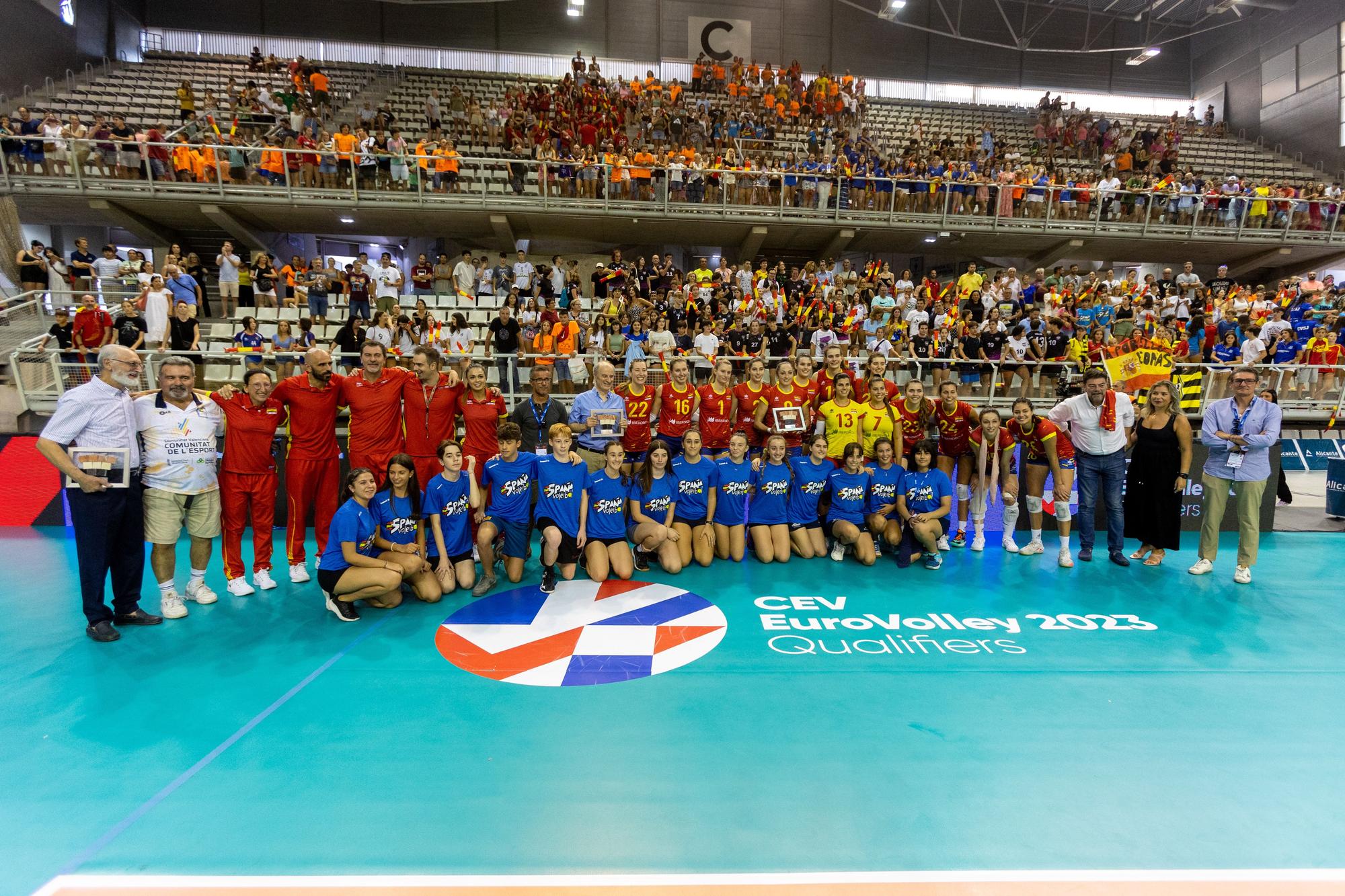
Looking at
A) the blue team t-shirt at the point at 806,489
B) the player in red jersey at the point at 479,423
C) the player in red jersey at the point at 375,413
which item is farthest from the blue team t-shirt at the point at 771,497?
the player in red jersey at the point at 375,413

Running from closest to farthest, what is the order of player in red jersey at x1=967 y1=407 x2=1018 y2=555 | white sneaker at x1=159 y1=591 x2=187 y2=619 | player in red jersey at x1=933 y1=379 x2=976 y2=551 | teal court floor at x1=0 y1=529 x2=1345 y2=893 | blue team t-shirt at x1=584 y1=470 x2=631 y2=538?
teal court floor at x1=0 y1=529 x2=1345 y2=893, white sneaker at x1=159 y1=591 x2=187 y2=619, blue team t-shirt at x1=584 y1=470 x2=631 y2=538, player in red jersey at x1=967 y1=407 x2=1018 y2=555, player in red jersey at x1=933 y1=379 x2=976 y2=551

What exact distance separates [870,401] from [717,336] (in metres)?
5.43

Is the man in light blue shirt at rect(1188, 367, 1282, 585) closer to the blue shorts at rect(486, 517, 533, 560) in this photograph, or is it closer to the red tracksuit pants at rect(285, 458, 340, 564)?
the blue shorts at rect(486, 517, 533, 560)

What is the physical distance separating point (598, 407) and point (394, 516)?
251cm

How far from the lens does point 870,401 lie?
751 cm

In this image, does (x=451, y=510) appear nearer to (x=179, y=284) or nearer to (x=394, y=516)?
(x=394, y=516)

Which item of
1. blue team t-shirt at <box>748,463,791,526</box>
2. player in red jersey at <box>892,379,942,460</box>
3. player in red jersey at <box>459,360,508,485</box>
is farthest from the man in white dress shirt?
player in red jersey at <box>892,379,942,460</box>

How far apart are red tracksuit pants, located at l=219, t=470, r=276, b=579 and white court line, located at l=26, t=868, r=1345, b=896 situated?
3637mm

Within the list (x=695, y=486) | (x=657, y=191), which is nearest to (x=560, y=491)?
(x=695, y=486)

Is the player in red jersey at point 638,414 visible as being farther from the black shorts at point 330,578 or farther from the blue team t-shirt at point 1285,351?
the blue team t-shirt at point 1285,351

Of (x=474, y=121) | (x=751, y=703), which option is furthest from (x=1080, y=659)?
(x=474, y=121)

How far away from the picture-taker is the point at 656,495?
672 cm

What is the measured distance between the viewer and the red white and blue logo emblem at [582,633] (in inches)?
178

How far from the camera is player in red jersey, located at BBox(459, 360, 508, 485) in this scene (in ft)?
22.3
